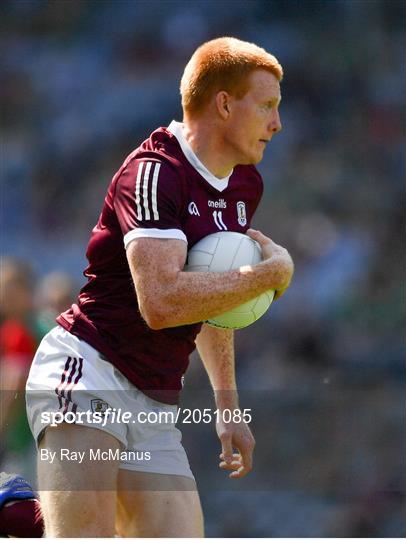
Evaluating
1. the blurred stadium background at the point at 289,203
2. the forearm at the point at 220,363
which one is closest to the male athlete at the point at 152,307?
the forearm at the point at 220,363

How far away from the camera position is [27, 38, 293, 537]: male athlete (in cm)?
288

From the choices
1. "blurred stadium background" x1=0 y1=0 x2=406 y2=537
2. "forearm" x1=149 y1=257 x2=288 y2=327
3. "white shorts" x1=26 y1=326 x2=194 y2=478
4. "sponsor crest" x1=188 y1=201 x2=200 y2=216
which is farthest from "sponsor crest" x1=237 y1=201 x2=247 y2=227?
"blurred stadium background" x1=0 y1=0 x2=406 y2=537

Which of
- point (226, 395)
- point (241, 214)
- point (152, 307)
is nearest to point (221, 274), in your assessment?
point (152, 307)

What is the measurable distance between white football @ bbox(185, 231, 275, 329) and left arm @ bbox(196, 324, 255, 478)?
0.91ft

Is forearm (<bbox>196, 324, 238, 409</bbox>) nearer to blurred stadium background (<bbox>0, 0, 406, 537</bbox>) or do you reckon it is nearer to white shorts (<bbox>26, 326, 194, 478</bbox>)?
white shorts (<bbox>26, 326, 194, 478</bbox>)

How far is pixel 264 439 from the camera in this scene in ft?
24.8

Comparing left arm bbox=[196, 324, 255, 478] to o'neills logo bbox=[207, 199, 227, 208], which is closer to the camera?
o'neills logo bbox=[207, 199, 227, 208]

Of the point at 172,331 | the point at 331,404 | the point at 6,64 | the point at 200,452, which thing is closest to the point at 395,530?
the point at 331,404

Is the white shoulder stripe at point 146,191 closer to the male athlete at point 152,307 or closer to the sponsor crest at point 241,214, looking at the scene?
the male athlete at point 152,307

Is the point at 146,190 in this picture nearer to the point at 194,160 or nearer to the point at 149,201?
the point at 149,201

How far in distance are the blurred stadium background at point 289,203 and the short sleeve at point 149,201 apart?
3191 millimetres

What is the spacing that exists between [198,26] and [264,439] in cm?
508

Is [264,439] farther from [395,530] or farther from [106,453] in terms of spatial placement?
[106,453]

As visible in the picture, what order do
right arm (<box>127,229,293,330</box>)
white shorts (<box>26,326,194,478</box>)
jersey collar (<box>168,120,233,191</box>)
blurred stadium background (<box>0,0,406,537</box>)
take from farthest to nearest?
blurred stadium background (<box>0,0,406,537</box>) → jersey collar (<box>168,120,233,191</box>) → white shorts (<box>26,326,194,478</box>) → right arm (<box>127,229,293,330</box>)
